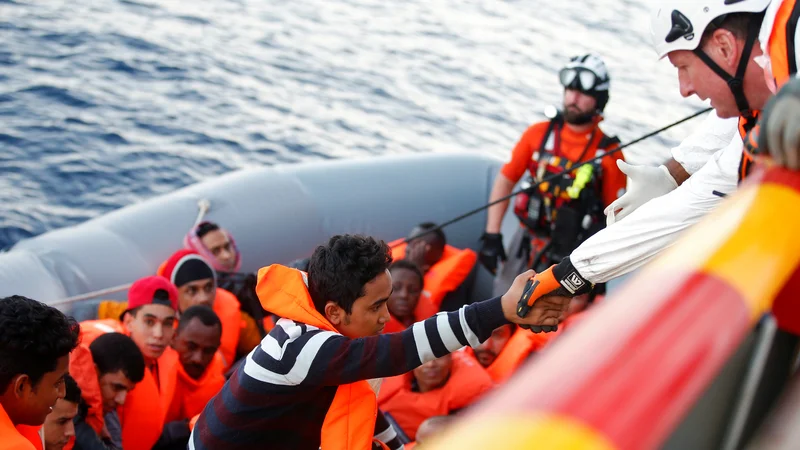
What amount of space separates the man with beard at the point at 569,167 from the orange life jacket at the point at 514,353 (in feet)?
1.53

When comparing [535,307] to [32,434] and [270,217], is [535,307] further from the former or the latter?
[270,217]

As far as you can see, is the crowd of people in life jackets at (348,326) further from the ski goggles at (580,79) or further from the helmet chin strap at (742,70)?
the ski goggles at (580,79)

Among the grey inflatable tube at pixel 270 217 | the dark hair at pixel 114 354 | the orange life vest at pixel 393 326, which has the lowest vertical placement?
the orange life vest at pixel 393 326

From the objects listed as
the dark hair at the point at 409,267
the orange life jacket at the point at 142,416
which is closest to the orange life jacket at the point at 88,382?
the orange life jacket at the point at 142,416

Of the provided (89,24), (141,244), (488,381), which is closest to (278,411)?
(488,381)

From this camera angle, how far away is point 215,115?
771 cm

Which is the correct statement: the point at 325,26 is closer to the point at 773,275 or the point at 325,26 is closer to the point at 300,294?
the point at 300,294

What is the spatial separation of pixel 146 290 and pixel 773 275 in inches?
114

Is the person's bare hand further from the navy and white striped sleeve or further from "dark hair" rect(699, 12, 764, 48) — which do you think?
"dark hair" rect(699, 12, 764, 48)

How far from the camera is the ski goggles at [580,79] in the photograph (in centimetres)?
412

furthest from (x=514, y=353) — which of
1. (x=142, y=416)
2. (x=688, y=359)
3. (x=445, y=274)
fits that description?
(x=688, y=359)

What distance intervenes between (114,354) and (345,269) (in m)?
1.24

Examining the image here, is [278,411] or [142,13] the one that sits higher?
[278,411]

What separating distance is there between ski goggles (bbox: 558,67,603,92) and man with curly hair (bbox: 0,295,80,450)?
8.95 feet
